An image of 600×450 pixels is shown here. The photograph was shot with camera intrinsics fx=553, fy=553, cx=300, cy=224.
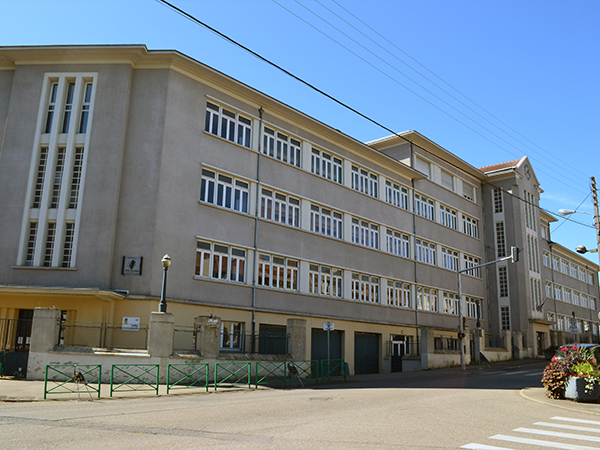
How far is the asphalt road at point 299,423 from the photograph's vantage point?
28.3 feet

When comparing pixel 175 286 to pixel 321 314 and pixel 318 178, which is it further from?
pixel 318 178

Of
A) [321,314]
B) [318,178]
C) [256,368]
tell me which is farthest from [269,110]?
[256,368]

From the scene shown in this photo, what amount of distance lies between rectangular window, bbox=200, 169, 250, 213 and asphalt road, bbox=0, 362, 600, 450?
10961mm

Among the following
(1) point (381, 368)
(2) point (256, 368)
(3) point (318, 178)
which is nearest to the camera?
(2) point (256, 368)

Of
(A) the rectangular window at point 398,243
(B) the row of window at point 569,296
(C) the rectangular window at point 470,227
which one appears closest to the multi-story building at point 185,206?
(A) the rectangular window at point 398,243

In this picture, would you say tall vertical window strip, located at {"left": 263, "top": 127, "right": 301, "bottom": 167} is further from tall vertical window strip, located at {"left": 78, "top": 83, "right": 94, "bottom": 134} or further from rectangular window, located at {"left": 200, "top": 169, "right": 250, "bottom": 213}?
tall vertical window strip, located at {"left": 78, "top": 83, "right": 94, "bottom": 134}

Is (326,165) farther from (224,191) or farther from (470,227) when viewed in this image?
(470,227)

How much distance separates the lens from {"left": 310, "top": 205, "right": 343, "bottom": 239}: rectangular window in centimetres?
3041

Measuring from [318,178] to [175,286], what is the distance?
37.4ft

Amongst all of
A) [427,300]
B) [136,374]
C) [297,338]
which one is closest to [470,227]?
[427,300]

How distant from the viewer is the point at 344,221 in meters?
32.4

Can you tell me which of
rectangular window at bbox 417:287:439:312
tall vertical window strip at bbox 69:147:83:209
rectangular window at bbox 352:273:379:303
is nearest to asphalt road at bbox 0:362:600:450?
tall vertical window strip at bbox 69:147:83:209

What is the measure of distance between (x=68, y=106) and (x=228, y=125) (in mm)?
7196

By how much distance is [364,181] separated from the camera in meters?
35.0
